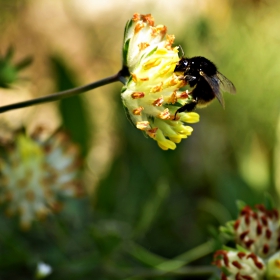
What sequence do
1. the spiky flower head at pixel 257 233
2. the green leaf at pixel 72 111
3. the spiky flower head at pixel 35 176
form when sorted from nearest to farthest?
the spiky flower head at pixel 257 233, the spiky flower head at pixel 35 176, the green leaf at pixel 72 111

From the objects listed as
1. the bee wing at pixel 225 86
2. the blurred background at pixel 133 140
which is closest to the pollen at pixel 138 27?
the bee wing at pixel 225 86

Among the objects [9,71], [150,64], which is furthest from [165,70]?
[9,71]

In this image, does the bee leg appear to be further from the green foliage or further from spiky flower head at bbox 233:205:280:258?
the green foliage

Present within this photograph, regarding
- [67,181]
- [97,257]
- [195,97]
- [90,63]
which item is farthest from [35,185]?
[90,63]

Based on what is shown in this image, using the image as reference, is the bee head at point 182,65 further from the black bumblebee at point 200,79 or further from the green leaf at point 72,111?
the green leaf at point 72,111

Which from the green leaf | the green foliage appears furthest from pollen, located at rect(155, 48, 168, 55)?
the green leaf

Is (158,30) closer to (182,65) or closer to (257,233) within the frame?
(182,65)
